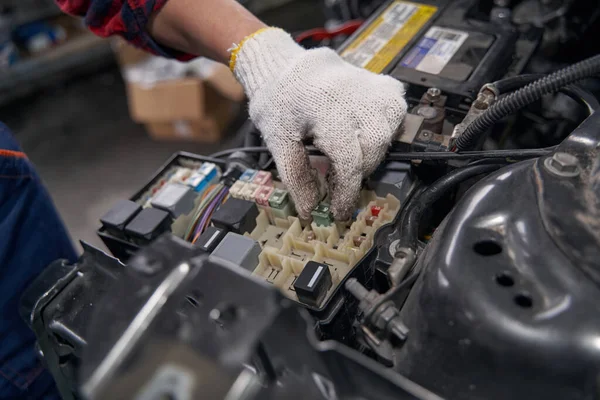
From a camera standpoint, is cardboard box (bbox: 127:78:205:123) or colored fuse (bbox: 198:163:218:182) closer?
colored fuse (bbox: 198:163:218:182)

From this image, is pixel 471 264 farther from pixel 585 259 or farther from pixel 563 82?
pixel 563 82

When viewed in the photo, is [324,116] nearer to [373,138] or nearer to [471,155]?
[373,138]

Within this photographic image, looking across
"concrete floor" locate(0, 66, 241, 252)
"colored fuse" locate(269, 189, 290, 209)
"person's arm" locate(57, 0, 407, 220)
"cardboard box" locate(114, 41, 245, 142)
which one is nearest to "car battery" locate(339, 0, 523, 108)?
"person's arm" locate(57, 0, 407, 220)

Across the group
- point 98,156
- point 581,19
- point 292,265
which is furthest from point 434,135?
point 98,156

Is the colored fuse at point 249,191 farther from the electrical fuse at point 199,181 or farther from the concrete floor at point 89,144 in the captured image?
the concrete floor at point 89,144

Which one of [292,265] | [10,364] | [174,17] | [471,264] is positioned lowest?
[10,364]

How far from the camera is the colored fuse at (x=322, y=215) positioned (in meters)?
0.81

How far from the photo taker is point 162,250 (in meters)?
0.48

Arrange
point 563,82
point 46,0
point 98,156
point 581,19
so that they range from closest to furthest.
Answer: point 563,82 → point 581,19 → point 98,156 → point 46,0

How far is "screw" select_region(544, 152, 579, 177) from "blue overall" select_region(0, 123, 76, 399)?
1022mm

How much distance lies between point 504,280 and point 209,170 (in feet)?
2.16

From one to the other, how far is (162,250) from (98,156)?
289 cm

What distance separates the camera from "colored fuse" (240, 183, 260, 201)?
0.87 metres

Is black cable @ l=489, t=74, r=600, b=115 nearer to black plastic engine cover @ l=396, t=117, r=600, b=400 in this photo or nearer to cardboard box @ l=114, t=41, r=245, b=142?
black plastic engine cover @ l=396, t=117, r=600, b=400
